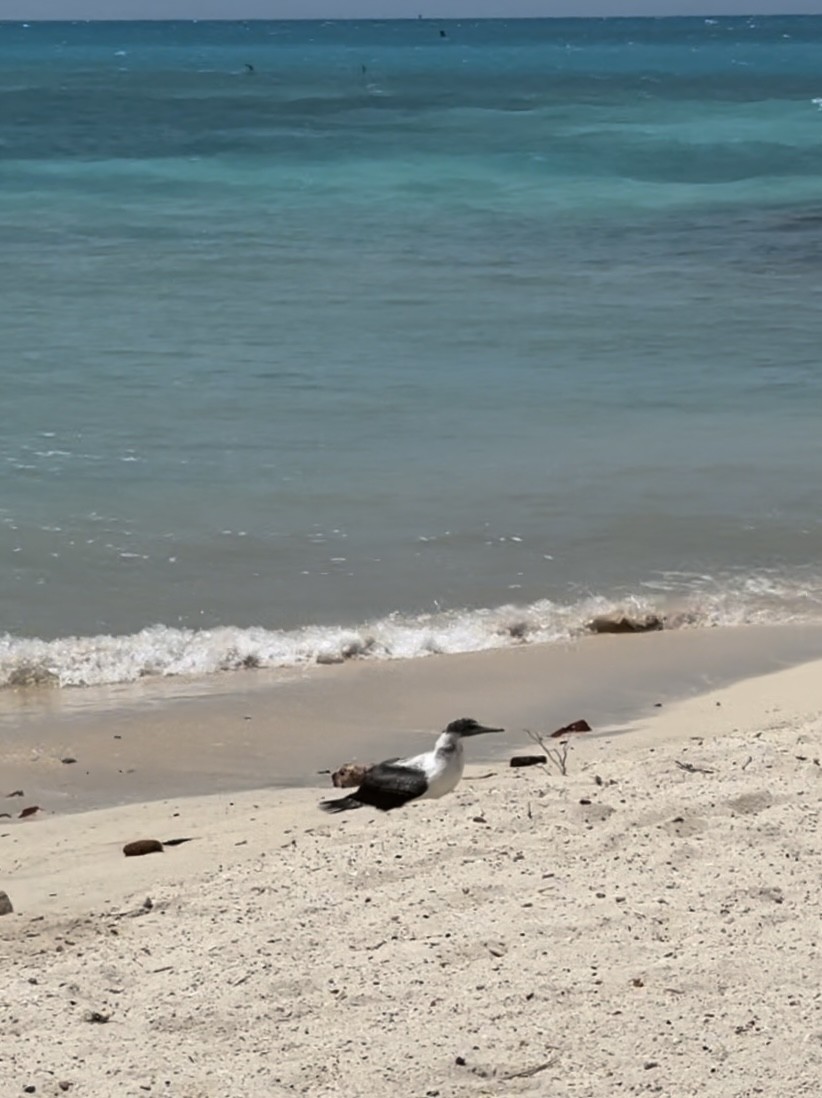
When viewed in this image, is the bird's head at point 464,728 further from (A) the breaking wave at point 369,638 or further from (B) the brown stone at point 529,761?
(A) the breaking wave at point 369,638

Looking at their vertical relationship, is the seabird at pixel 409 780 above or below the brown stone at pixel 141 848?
above

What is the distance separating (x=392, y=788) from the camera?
571cm

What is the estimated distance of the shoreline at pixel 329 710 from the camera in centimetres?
669

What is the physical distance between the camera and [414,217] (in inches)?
916

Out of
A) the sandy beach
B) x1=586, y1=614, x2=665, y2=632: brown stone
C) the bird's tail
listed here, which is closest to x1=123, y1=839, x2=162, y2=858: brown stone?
the sandy beach

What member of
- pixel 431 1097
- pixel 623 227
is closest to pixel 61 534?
pixel 431 1097

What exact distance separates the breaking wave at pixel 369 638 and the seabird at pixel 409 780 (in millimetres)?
2280

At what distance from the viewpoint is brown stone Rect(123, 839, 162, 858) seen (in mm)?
5488

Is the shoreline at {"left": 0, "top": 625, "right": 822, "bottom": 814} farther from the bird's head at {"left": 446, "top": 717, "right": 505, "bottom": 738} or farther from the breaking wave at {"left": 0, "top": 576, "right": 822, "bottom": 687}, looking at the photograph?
the bird's head at {"left": 446, "top": 717, "right": 505, "bottom": 738}

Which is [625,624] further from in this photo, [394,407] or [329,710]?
[394,407]

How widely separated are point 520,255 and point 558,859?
15.5 meters

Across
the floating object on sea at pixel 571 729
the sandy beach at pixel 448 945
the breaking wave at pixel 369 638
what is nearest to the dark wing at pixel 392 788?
the sandy beach at pixel 448 945

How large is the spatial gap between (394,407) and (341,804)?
694 cm

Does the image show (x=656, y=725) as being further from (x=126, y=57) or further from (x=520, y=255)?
(x=126, y=57)
